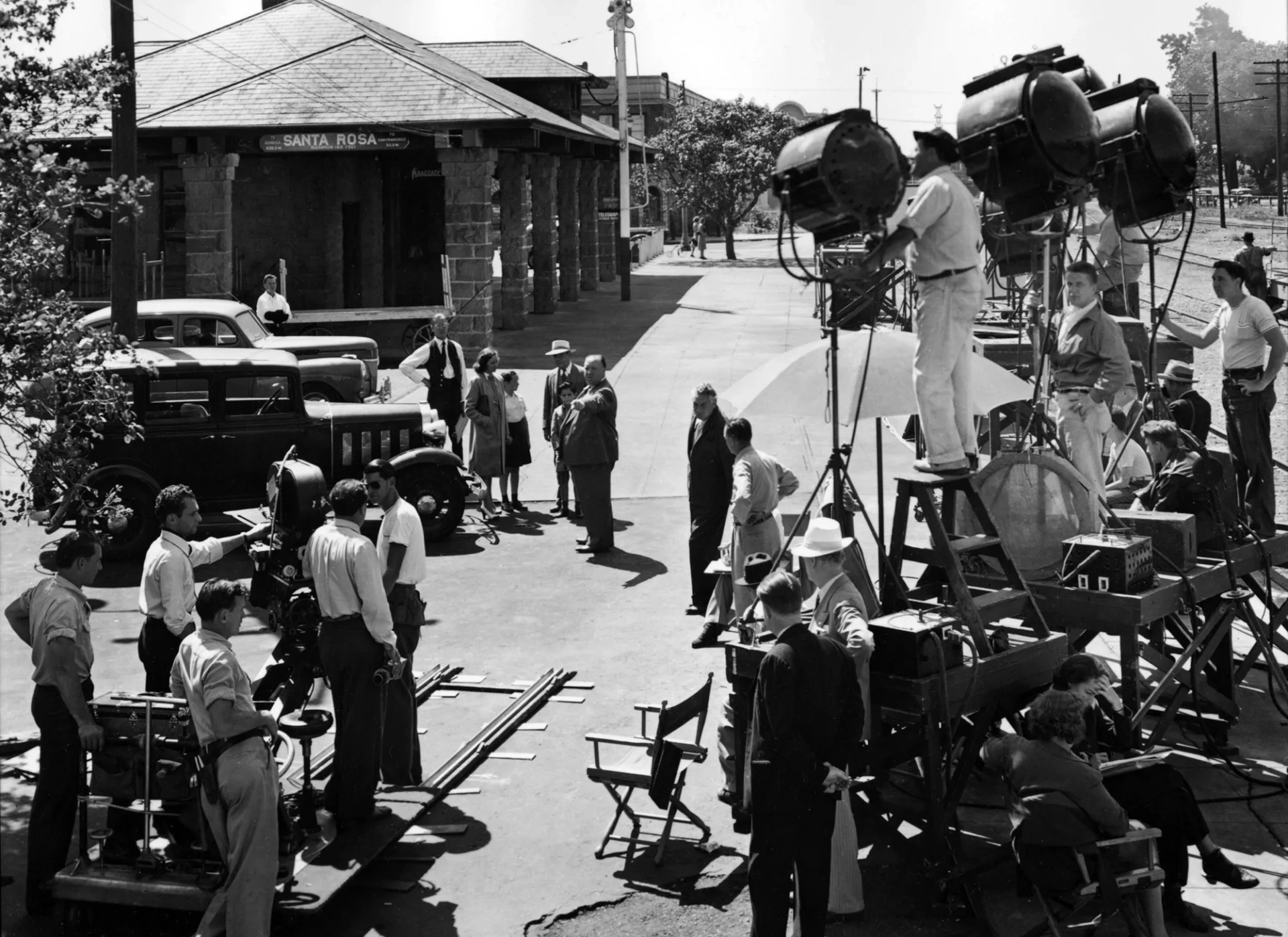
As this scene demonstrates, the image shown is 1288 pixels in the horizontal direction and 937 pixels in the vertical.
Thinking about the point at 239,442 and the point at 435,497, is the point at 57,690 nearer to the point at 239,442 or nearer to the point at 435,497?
the point at 239,442

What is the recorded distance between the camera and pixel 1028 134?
7199 millimetres

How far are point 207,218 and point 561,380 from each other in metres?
13.3

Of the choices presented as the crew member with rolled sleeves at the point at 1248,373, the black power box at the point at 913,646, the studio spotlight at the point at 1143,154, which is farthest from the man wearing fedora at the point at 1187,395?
the black power box at the point at 913,646

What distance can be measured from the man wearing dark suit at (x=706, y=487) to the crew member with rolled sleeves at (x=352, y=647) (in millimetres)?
4725

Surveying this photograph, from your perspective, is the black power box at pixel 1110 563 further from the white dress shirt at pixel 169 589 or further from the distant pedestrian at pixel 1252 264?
the distant pedestrian at pixel 1252 264

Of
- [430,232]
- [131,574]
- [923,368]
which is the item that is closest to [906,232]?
[923,368]

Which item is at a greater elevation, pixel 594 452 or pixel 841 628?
pixel 594 452

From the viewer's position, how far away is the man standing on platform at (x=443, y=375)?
654 inches

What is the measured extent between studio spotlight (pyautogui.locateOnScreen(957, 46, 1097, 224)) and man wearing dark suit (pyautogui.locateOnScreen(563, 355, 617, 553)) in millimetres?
6792

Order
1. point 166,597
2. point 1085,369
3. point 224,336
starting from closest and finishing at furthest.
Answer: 1. point 166,597
2. point 1085,369
3. point 224,336

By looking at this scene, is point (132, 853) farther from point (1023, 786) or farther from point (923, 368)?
point (923, 368)

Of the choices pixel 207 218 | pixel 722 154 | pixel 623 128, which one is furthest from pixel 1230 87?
pixel 207 218

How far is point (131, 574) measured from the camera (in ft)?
44.5

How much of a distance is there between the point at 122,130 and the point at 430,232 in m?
17.2
